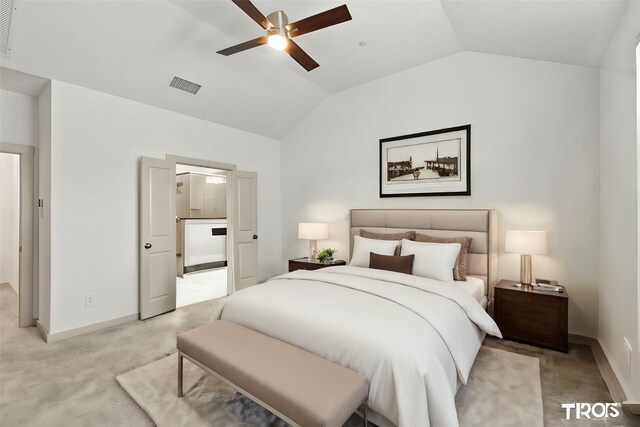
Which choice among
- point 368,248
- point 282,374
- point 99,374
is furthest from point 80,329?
point 368,248

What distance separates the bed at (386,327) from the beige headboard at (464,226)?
0.93 feet

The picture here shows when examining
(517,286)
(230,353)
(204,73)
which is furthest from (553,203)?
(204,73)

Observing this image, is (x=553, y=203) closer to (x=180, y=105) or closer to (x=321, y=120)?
(x=321, y=120)

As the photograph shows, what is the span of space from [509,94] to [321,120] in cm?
277

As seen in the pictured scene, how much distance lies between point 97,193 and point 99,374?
200 cm

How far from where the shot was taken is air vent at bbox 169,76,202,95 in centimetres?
370

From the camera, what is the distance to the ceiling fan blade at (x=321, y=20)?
221 cm

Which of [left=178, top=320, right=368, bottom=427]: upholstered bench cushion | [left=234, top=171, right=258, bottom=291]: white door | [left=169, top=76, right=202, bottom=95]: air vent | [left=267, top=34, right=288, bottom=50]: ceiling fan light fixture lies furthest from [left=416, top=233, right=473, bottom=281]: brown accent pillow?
[left=169, top=76, right=202, bottom=95]: air vent

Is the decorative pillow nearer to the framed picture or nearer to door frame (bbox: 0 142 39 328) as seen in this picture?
the framed picture

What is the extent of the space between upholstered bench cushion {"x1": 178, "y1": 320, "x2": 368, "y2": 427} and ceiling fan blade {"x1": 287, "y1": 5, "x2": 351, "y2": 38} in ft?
7.94

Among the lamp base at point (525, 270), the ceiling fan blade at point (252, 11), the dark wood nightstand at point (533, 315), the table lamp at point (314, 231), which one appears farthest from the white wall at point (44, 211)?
the lamp base at point (525, 270)

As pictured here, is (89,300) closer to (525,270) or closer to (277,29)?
(277,29)

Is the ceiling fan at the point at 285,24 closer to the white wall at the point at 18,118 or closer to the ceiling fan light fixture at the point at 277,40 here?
the ceiling fan light fixture at the point at 277,40

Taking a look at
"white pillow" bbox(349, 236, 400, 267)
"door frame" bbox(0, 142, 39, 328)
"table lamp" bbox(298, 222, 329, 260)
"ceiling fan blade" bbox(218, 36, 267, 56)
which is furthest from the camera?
"table lamp" bbox(298, 222, 329, 260)
